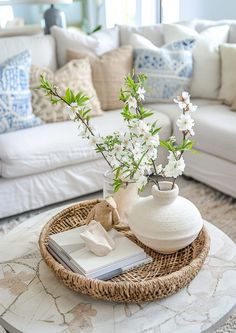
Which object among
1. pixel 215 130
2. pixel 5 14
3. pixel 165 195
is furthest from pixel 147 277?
pixel 5 14

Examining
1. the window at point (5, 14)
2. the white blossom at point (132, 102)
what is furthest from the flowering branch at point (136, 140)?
the window at point (5, 14)

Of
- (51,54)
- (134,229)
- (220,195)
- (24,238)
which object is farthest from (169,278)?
(51,54)

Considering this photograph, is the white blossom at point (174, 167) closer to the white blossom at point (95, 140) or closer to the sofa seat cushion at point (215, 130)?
the white blossom at point (95, 140)

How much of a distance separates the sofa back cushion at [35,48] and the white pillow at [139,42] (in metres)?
0.54

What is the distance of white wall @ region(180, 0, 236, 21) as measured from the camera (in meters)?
3.58

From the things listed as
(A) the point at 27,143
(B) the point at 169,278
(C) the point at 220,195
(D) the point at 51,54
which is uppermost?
(D) the point at 51,54

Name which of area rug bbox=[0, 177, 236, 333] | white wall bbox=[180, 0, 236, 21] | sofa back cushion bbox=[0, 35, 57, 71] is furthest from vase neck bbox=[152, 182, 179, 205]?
white wall bbox=[180, 0, 236, 21]

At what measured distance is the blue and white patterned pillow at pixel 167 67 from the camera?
106 inches

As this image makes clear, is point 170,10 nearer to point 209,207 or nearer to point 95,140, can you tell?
point 209,207

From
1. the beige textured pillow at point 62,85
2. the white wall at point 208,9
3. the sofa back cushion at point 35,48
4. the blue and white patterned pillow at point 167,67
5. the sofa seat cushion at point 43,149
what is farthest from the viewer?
the white wall at point 208,9

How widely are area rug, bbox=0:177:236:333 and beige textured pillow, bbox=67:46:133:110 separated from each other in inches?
24.5

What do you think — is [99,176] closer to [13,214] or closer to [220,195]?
[13,214]

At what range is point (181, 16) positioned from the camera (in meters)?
4.05

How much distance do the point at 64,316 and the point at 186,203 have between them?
0.43 meters
